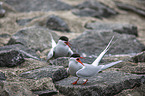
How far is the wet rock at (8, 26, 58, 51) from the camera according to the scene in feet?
13.2

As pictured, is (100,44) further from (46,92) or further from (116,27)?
(46,92)

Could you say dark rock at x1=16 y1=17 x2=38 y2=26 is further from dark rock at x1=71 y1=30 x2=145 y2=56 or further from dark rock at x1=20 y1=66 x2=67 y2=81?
dark rock at x1=20 y1=66 x2=67 y2=81

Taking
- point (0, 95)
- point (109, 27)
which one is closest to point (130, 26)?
point (109, 27)

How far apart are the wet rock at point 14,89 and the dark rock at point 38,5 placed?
4997mm

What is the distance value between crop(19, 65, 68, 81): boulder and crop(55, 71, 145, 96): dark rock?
0.37 feet

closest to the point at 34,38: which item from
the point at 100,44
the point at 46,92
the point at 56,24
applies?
the point at 56,24

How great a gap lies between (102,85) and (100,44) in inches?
85.1

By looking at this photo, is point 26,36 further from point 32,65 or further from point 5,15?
point 5,15

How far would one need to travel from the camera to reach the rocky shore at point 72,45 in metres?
2.35

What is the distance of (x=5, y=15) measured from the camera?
615 cm

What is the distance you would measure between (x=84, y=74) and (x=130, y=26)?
4.01 metres

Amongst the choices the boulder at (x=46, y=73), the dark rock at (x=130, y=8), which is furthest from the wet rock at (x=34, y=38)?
the dark rock at (x=130, y=8)


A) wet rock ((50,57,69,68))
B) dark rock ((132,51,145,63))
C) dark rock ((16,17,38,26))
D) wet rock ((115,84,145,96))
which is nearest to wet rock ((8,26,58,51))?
wet rock ((50,57,69,68))

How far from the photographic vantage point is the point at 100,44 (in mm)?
4336
